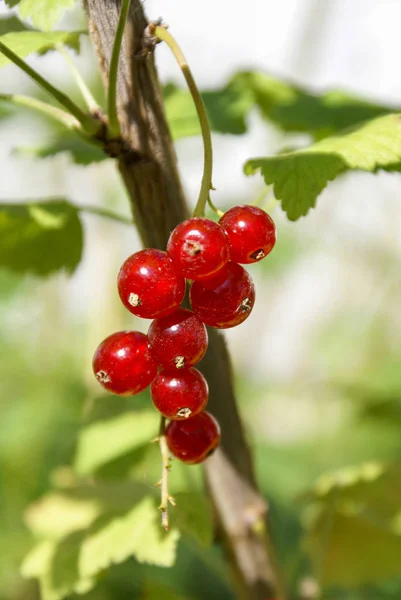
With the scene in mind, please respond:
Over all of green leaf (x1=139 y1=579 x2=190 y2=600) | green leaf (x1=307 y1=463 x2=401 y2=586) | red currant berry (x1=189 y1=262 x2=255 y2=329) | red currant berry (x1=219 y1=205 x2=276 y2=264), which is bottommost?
green leaf (x1=139 y1=579 x2=190 y2=600)

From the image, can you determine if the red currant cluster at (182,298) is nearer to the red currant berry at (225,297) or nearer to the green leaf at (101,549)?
the red currant berry at (225,297)

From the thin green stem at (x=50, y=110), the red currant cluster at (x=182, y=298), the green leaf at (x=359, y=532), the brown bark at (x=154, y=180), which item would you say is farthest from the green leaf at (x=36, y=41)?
the green leaf at (x=359, y=532)

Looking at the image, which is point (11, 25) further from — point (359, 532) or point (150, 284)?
point (359, 532)

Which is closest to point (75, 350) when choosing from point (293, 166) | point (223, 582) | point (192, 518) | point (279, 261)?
point (279, 261)

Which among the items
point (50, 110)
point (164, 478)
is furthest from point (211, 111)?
point (164, 478)

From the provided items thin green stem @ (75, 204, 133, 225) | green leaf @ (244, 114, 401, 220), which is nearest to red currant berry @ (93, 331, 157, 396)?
green leaf @ (244, 114, 401, 220)

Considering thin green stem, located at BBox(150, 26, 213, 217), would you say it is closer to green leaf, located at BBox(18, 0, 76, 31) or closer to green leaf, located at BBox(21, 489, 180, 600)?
green leaf, located at BBox(18, 0, 76, 31)

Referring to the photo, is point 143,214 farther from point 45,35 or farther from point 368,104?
point 368,104
